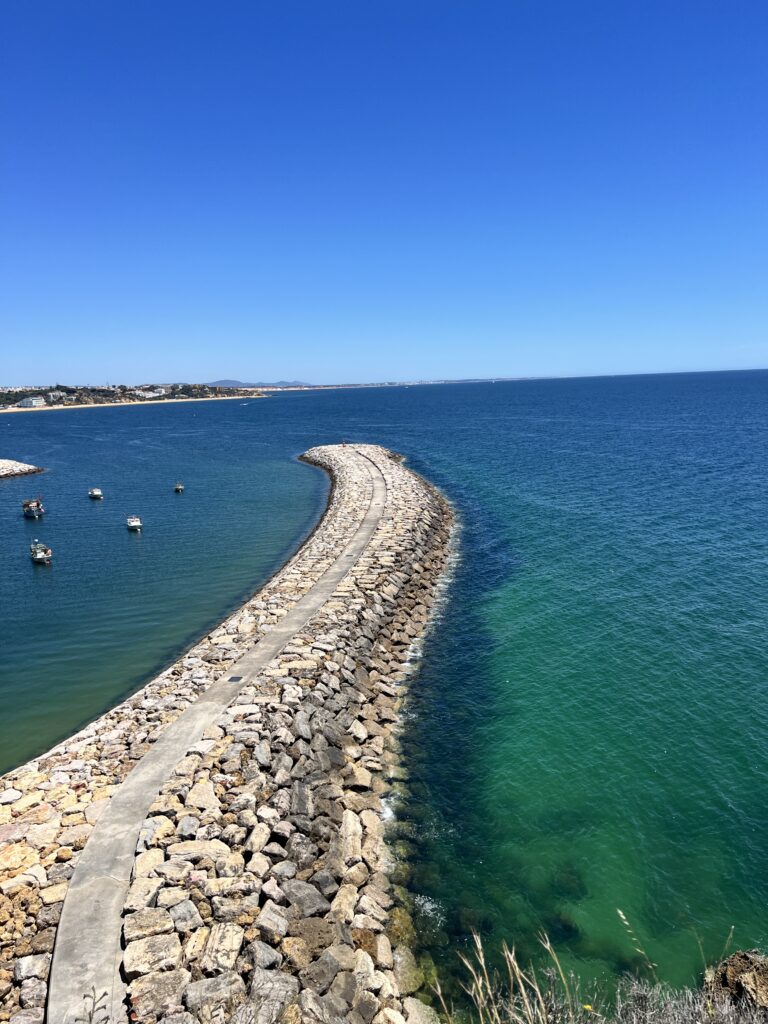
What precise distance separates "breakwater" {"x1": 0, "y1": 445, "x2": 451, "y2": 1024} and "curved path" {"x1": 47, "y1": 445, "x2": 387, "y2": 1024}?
0.12 feet

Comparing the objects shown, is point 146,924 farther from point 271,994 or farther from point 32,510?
point 32,510

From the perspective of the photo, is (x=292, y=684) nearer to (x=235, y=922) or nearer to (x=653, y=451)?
(x=235, y=922)

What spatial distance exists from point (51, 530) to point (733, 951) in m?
49.4

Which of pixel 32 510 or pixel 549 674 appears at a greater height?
pixel 32 510

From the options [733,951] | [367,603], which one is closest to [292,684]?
[367,603]

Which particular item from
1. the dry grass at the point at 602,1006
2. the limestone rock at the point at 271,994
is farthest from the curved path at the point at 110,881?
the dry grass at the point at 602,1006

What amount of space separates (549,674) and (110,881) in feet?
55.1

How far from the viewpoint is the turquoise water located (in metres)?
14.1

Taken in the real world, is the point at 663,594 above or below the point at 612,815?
above

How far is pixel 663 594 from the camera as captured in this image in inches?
1157

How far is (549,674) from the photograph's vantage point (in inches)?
929

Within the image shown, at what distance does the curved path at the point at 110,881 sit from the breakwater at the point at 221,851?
4cm

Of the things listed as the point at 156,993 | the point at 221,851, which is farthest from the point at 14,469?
the point at 156,993

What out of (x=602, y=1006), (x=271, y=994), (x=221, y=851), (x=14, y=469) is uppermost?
(x=14, y=469)
